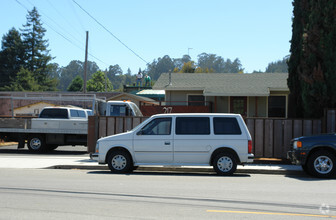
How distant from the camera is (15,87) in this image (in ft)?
235

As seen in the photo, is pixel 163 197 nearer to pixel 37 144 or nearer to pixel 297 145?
pixel 297 145

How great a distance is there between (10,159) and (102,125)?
3.82 metres

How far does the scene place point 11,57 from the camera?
85.1m

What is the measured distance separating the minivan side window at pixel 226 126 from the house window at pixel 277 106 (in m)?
15.2

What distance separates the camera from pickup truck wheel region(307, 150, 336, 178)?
11969 millimetres

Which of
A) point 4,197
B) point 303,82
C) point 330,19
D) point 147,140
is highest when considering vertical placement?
point 330,19

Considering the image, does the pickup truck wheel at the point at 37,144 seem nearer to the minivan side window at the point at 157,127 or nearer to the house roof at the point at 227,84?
the minivan side window at the point at 157,127

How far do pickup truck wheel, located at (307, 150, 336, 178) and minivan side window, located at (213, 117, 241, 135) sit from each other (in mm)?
2284

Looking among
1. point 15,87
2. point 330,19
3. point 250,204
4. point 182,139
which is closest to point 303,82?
point 330,19

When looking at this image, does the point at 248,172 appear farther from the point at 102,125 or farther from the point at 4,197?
the point at 4,197

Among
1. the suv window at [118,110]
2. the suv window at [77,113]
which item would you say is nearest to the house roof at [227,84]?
the suv window at [118,110]

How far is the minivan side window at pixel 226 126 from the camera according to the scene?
40.4ft

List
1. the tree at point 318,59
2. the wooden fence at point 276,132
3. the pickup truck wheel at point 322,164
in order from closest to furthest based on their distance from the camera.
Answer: the pickup truck wheel at point 322,164, the tree at point 318,59, the wooden fence at point 276,132

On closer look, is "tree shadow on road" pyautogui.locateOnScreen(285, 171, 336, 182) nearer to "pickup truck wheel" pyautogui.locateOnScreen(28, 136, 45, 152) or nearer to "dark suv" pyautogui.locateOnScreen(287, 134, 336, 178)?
"dark suv" pyautogui.locateOnScreen(287, 134, 336, 178)
